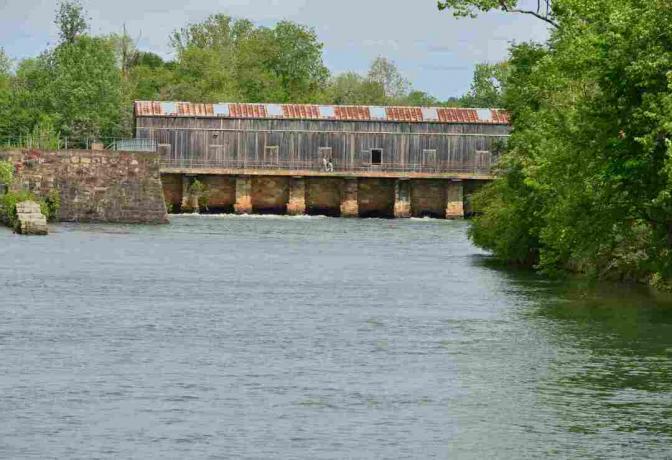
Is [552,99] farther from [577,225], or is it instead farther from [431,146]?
[431,146]

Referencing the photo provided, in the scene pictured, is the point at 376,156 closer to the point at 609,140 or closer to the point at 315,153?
the point at 315,153

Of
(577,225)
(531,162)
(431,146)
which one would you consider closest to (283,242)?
(531,162)

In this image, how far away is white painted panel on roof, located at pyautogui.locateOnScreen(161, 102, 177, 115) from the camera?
343 ft

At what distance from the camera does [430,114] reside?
10775cm

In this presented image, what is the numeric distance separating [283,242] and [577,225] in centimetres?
2987

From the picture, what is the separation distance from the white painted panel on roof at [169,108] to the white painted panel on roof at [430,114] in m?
15.8

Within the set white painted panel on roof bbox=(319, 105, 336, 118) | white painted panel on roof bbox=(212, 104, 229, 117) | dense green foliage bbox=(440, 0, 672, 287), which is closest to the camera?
dense green foliage bbox=(440, 0, 672, 287)

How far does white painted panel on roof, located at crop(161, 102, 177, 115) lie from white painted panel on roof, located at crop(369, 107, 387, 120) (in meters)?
12.5

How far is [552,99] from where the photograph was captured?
5272 cm

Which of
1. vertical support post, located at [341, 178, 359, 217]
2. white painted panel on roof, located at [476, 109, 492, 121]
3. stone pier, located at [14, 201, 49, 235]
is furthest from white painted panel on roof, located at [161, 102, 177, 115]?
stone pier, located at [14, 201, 49, 235]

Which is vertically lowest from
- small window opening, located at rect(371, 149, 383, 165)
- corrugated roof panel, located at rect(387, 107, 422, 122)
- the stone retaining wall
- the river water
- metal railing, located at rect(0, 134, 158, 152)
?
the river water

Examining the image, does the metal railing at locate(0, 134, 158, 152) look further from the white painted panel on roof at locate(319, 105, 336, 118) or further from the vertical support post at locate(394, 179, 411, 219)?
the vertical support post at locate(394, 179, 411, 219)

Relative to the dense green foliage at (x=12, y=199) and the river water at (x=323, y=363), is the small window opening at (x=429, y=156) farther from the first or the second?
the river water at (x=323, y=363)

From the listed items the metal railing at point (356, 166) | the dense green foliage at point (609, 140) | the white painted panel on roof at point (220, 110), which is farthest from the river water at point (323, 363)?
the metal railing at point (356, 166)
